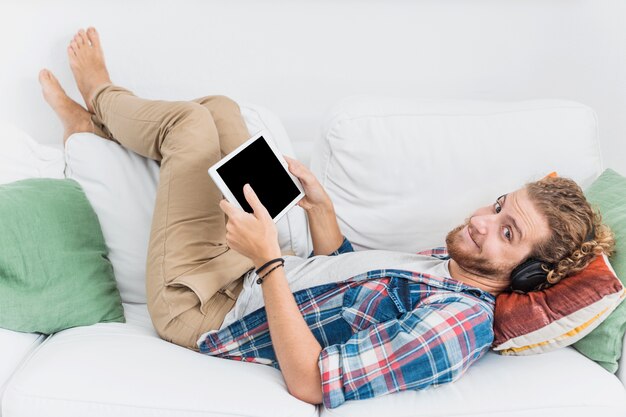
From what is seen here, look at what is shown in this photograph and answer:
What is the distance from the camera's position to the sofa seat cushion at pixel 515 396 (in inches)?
50.4

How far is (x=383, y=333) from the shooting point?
1.31 meters

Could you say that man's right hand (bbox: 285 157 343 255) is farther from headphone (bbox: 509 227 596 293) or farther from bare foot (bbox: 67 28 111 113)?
bare foot (bbox: 67 28 111 113)

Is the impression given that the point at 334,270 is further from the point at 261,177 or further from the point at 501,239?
the point at 501,239

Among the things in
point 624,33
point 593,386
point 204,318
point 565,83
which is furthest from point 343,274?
point 624,33

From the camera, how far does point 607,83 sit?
2.24 metres

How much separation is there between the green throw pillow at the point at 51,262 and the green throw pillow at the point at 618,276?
1.15 metres

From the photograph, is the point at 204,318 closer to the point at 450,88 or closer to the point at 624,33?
the point at 450,88

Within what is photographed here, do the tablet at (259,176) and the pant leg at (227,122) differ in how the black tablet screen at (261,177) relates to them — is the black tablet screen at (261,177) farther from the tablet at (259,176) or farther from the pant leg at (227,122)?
the pant leg at (227,122)

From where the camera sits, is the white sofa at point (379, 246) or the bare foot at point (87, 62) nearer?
the white sofa at point (379, 246)

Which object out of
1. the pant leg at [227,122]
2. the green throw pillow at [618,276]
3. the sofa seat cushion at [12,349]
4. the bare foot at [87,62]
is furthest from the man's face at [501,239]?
the bare foot at [87,62]

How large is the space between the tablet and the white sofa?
25 cm

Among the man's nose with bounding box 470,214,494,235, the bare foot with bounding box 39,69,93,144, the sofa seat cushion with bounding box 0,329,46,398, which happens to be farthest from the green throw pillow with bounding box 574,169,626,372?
the bare foot with bounding box 39,69,93,144

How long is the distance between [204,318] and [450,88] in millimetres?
1219

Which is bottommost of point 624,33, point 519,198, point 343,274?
point 343,274
